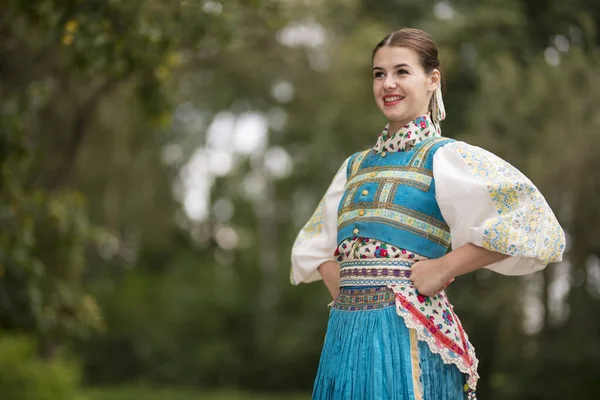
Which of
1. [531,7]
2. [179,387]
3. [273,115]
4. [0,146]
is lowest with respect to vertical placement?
[179,387]

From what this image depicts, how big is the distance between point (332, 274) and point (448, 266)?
1.44ft

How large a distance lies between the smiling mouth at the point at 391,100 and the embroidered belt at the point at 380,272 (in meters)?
0.44

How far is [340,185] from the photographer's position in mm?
2816

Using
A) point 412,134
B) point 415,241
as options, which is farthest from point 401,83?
point 415,241

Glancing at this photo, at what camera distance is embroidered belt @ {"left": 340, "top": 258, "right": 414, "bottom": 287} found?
8.11 ft

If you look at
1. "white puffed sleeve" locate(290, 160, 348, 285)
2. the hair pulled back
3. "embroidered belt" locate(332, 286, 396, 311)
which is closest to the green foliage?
"white puffed sleeve" locate(290, 160, 348, 285)

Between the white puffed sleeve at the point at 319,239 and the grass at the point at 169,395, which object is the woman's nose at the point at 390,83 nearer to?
the white puffed sleeve at the point at 319,239

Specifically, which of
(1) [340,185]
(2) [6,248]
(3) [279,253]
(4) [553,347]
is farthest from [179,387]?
(1) [340,185]

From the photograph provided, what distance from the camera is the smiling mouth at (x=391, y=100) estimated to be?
2.58 metres

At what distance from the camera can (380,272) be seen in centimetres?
249

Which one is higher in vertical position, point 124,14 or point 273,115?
point 273,115

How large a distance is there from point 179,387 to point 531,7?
625 inches

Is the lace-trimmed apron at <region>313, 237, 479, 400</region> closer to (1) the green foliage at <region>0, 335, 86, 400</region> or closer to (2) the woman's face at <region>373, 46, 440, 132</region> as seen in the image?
(2) the woman's face at <region>373, 46, 440, 132</region>

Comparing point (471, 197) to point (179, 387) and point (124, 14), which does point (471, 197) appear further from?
point (179, 387)
